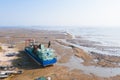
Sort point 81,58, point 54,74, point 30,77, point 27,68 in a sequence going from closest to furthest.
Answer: point 30,77 → point 54,74 → point 27,68 → point 81,58

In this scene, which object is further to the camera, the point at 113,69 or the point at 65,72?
the point at 113,69

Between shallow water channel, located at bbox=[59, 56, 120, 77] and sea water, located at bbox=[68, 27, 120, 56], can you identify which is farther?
sea water, located at bbox=[68, 27, 120, 56]

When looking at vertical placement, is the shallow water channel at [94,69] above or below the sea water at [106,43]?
above

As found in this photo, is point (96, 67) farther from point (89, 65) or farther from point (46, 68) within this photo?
point (46, 68)

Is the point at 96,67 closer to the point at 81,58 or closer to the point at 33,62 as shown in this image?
the point at 81,58

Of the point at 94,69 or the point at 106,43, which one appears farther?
the point at 106,43

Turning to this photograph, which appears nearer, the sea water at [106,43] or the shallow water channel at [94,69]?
the shallow water channel at [94,69]

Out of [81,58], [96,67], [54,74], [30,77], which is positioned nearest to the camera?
[30,77]

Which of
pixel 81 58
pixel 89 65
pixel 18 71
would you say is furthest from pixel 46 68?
pixel 81 58

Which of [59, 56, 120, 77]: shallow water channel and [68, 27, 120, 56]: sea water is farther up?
[59, 56, 120, 77]: shallow water channel

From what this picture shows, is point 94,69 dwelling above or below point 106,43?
above
